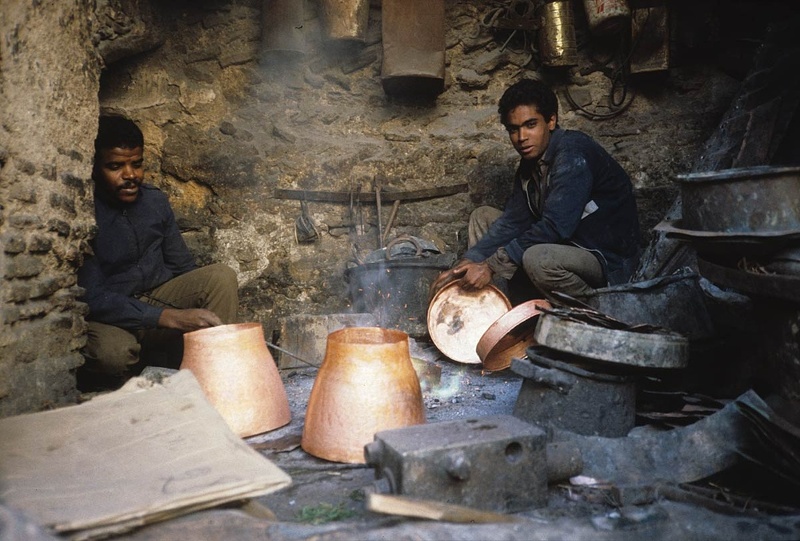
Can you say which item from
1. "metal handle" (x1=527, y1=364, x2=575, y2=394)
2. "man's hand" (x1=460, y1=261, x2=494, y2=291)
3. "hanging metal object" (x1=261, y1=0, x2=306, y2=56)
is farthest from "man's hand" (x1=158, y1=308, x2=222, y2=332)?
"hanging metal object" (x1=261, y1=0, x2=306, y2=56)

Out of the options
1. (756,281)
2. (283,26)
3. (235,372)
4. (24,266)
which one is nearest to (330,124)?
(283,26)

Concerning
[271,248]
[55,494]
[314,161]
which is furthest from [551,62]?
[55,494]

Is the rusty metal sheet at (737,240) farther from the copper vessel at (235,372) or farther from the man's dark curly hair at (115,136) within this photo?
the man's dark curly hair at (115,136)

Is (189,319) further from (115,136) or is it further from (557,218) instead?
(557,218)

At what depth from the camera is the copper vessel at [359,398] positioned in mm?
2410

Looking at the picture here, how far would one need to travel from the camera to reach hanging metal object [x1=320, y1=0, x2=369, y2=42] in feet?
16.3

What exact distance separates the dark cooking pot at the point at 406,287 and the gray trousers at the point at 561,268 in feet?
2.19

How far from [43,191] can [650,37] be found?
463 centimetres

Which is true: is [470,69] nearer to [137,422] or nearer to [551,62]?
[551,62]

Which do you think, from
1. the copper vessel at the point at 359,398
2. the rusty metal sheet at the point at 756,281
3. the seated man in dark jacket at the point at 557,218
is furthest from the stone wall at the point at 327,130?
the copper vessel at the point at 359,398

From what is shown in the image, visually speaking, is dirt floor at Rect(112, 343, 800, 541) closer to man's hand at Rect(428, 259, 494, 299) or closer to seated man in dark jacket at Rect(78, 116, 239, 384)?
seated man in dark jacket at Rect(78, 116, 239, 384)

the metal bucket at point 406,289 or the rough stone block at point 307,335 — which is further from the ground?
the metal bucket at point 406,289

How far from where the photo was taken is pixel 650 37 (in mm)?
5141

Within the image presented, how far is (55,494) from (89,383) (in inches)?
84.2
